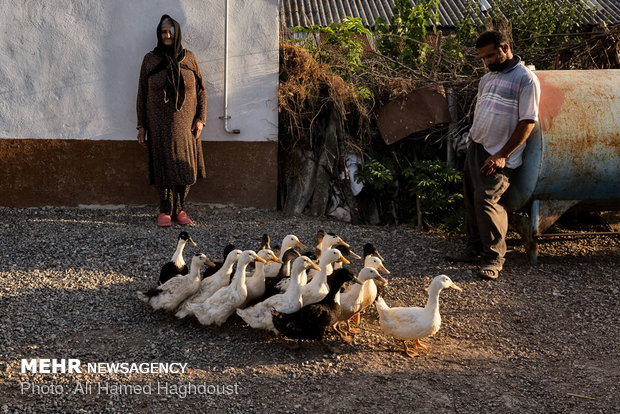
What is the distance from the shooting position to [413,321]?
4598 millimetres

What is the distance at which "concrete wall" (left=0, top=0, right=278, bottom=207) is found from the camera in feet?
25.3

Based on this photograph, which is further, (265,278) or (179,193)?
(179,193)

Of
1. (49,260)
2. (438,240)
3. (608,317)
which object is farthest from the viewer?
(438,240)

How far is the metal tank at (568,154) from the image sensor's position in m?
6.25

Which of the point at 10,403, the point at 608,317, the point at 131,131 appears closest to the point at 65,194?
the point at 131,131

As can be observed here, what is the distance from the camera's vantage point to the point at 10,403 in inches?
149

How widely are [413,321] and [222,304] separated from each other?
1416 mm

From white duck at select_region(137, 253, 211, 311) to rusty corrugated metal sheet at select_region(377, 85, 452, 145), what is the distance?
393 cm

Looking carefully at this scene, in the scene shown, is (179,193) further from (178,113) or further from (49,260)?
(49,260)

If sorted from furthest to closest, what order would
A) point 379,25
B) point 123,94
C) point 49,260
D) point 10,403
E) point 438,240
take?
point 379,25 → point 123,94 → point 438,240 → point 49,260 → point 10,403

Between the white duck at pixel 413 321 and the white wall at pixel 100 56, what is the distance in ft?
13.4

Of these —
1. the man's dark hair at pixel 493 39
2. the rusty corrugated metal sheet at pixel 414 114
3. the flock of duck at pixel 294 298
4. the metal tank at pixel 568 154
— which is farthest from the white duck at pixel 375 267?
the rusty corrugated metal sheet at pixel 414 114

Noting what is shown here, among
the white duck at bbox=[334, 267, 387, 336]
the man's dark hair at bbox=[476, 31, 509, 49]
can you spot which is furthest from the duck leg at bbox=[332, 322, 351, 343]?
the man's dark hair at bbox=[476, 31, 509, 49]

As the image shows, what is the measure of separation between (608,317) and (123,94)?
19.2 ft
